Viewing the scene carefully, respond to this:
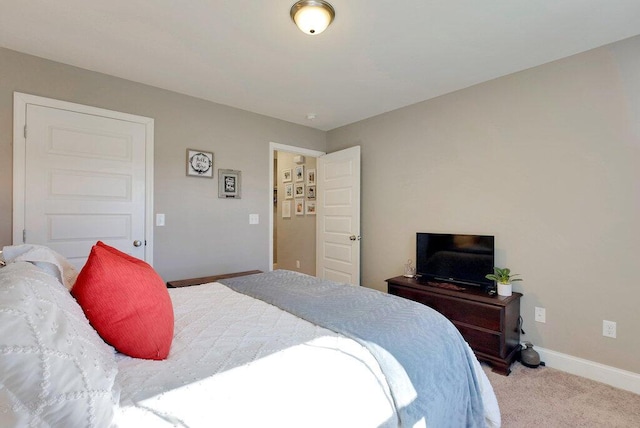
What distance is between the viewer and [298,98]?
10.4 ft

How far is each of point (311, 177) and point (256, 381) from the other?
397cm

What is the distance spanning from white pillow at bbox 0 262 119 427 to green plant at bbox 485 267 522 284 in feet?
8.84

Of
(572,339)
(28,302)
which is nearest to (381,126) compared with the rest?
(572,339)

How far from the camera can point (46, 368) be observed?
560mm

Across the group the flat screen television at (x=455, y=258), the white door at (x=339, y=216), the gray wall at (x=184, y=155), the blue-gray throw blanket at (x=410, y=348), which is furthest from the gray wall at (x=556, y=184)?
the gray wall at (x=184, y=155)

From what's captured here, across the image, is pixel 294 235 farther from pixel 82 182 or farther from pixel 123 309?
pixel 123 309

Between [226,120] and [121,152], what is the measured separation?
1.11 meters

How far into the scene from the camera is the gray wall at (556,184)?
213 centimetres

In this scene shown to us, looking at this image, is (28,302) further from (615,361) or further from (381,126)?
(381,126)

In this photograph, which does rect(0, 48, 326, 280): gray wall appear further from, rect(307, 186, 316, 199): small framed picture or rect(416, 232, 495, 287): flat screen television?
rect(416, 232, 495, 287): flat screen television

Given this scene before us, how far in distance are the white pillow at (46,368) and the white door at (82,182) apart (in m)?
2.16

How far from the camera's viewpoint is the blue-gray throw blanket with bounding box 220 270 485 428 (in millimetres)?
1094

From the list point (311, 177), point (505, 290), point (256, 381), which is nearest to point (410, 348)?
point (256, 381)

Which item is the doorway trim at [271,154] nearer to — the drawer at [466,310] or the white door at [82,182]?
the white door at [82,182]
